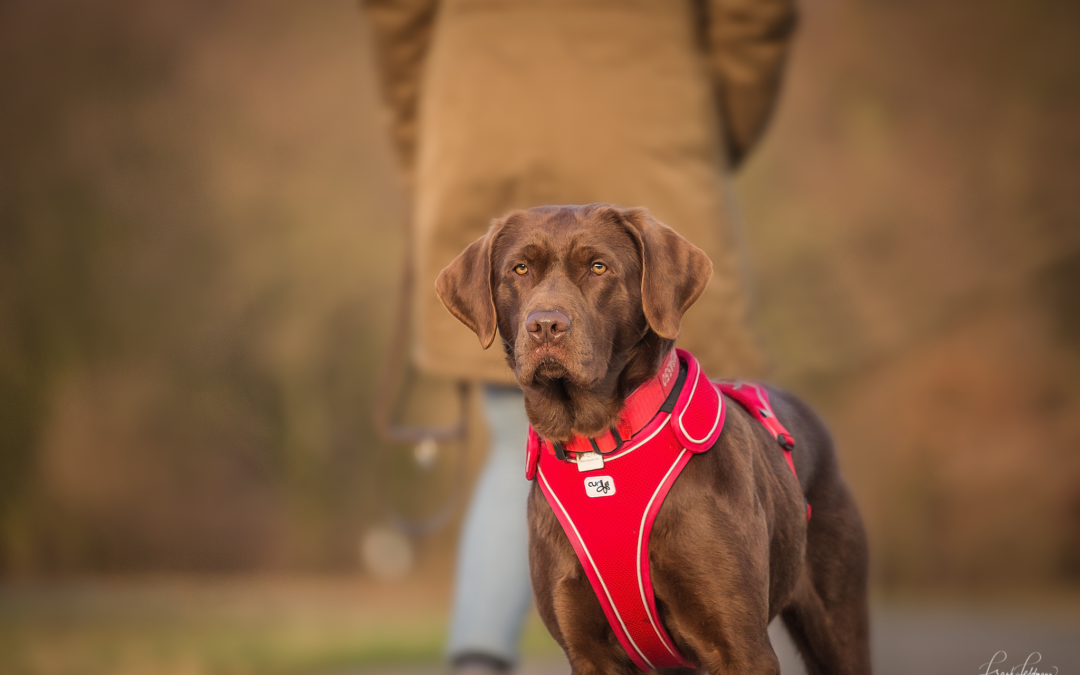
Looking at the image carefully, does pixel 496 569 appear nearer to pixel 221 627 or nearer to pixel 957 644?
pixel 957 644

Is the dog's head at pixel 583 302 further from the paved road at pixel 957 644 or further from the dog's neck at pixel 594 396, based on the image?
the paved road at pixel 957 644

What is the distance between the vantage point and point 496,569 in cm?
329

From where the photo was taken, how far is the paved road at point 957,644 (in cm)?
470

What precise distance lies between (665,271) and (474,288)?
0.43 m

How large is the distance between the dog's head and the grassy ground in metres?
3.32

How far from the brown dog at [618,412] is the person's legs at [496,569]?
0.61 meters

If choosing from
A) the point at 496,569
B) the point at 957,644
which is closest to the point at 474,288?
the point at 496,569

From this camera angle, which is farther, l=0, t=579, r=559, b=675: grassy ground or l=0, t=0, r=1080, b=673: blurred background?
l=0, t=0, r=1080, b=673: blurred background

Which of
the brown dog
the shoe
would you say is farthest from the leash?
the brown dog

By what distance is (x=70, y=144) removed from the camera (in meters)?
7.37

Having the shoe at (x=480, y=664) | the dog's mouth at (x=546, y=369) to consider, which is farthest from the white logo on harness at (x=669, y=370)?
Result: the shoe at (x=480, y=664)

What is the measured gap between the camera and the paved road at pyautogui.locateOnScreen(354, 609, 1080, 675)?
15.4 ft

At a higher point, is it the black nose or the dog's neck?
the black nose

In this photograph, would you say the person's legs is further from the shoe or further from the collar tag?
the collar tag
